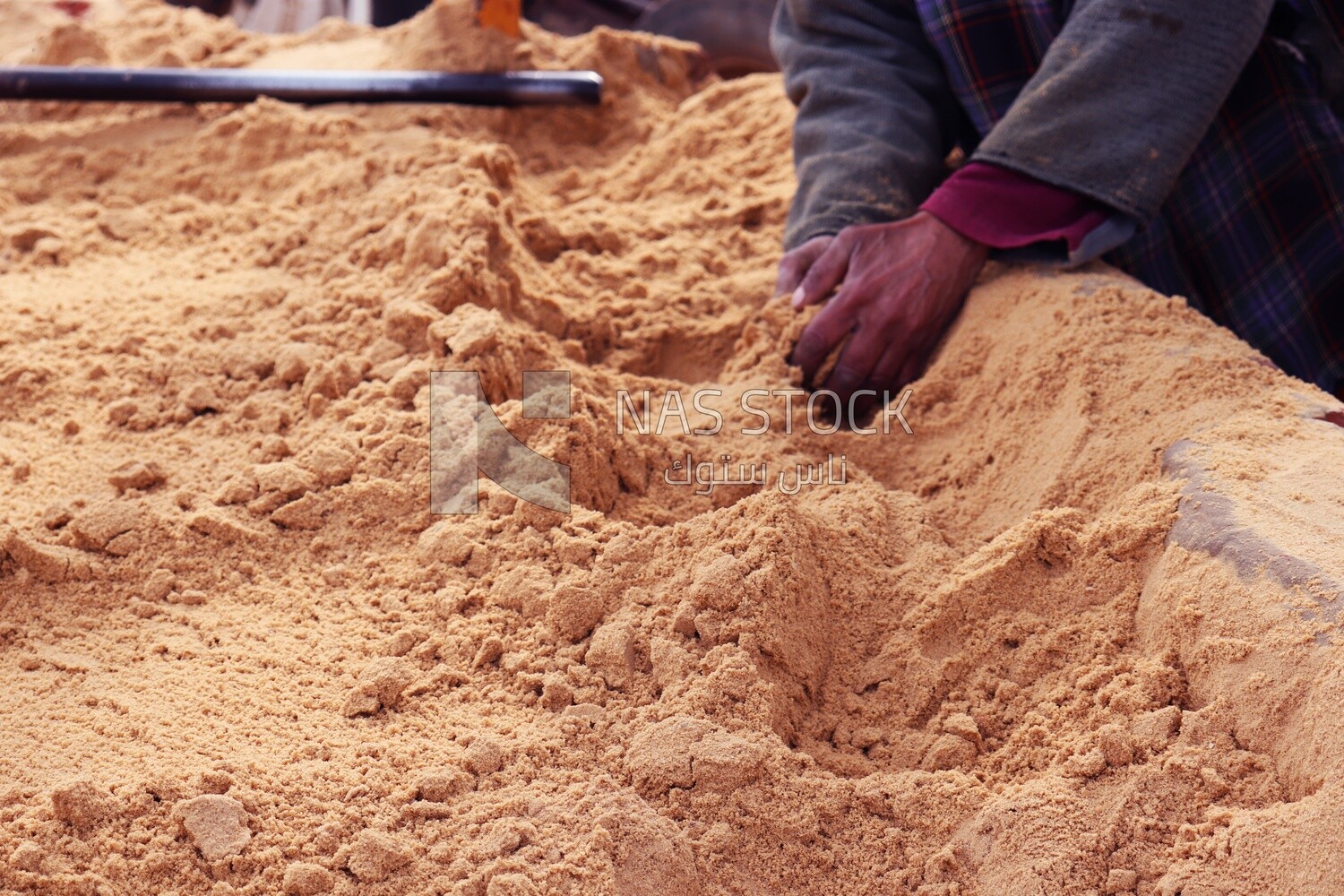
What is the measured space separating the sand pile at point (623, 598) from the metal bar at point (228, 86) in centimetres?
60

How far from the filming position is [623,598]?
3.87ft

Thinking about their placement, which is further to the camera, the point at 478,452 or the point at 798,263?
the point at 798,263

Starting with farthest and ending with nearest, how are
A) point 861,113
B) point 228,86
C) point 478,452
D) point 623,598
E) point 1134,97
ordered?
1. point 228,86
2. point 861,113
3. point 1134,97
4. point 478,452
5. point 623,598

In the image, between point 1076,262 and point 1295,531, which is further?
point 1076,262

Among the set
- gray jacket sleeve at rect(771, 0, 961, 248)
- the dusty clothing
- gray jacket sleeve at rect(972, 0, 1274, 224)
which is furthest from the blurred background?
gray jacket sleeve at rect(972, 0, 1274, 224)

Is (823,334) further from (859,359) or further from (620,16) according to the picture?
(620,16)

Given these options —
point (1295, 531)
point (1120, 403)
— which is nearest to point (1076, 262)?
point (1120, 403)

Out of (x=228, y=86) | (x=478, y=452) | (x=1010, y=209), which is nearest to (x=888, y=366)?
(x=1010, y=209)

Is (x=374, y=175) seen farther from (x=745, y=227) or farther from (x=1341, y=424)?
(x=1341, y=424)

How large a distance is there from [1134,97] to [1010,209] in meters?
0.23

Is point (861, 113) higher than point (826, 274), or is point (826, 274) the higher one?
point (861, 113)

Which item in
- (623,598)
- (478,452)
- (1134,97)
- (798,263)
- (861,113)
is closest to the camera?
(623,598)

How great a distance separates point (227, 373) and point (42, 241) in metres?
0.63

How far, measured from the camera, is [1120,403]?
4.52 ft
